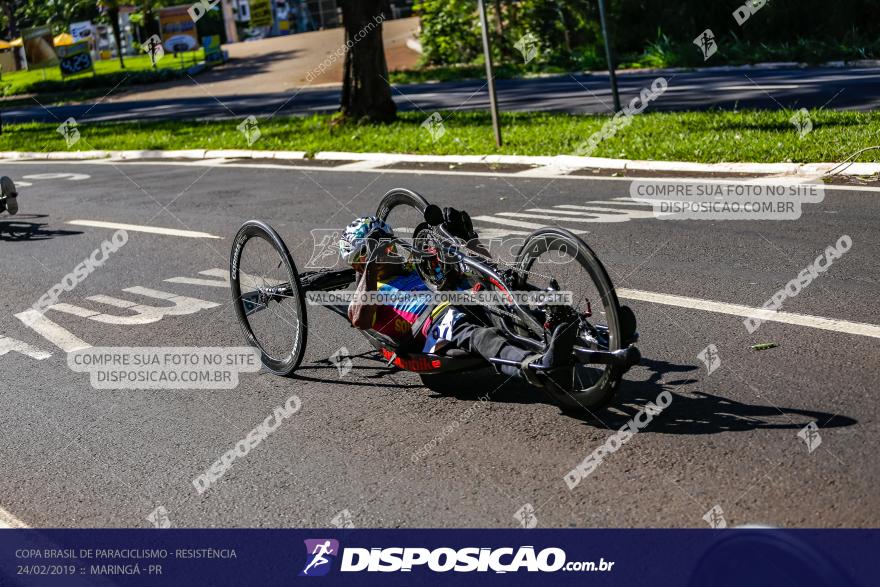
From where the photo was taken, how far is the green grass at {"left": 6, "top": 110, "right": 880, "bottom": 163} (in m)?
12.1

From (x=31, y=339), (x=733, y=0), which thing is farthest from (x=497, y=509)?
(x=733, y=0)

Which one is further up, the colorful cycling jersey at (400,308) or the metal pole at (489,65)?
the metal pole at (489,65)

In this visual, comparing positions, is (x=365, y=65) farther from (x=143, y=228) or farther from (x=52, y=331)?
(x=52, y=331)

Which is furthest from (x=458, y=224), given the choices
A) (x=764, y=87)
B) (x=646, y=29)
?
(x=646, y=29)

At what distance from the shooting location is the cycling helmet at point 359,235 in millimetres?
5773

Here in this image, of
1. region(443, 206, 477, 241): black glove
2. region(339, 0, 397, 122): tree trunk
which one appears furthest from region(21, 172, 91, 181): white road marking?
region(443, 206, 477, 241): black glove

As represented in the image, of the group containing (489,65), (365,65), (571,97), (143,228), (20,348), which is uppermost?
(365,65)

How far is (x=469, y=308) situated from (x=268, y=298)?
1.69 m

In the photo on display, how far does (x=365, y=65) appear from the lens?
18.4 meters

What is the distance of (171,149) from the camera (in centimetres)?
1962

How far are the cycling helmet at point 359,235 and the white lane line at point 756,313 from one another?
2073 millimetres

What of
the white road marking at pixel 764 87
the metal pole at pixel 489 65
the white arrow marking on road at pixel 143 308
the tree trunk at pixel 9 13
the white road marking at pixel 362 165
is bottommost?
the white arrow marking on road at pixel 143 308

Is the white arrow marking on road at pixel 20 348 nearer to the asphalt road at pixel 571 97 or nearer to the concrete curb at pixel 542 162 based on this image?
the concrete curb at pixel 542 162

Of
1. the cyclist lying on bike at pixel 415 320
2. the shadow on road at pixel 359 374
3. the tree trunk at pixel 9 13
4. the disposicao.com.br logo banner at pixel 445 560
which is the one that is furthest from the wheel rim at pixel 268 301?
the tree trunk at pixel 9 13
